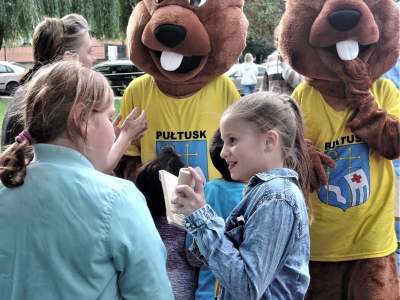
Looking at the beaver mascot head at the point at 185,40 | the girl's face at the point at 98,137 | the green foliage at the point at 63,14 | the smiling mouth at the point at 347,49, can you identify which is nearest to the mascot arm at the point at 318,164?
the smiling mouth at the point at 347,49

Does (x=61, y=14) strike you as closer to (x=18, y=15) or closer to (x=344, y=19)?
(x=18, y=15)

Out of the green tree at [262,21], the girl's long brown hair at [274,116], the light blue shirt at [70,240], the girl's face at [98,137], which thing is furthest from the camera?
the green tree at [262,21]

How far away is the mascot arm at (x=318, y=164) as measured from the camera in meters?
2.69

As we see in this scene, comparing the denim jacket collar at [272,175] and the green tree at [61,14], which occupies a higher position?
the green tree at [61,14]

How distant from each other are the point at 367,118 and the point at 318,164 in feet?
1.10

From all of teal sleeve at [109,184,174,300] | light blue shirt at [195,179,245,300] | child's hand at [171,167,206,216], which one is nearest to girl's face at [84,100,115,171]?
teal sleeve at [109,184,174,300]

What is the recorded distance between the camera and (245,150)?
5.87 ft

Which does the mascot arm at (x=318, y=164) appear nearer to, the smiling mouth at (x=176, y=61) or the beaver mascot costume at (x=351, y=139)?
the beaver mascot costume at (x=351, y=139)

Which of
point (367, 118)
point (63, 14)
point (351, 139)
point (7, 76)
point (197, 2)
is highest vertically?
point (197, 2)

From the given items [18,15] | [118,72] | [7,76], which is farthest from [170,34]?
[7,76]

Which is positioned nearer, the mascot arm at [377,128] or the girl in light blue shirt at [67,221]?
the girl in light blue shirt at [67,221]

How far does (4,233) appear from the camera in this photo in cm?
145

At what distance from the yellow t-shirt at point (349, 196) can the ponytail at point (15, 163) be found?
1674 mm

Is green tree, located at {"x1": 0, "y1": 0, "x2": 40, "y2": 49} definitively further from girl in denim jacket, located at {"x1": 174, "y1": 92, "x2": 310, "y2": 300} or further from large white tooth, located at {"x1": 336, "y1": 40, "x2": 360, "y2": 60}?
girl in denim jacket, located at {"x1": 174, "y1": 92, "x2": 310, "y2": 300}
